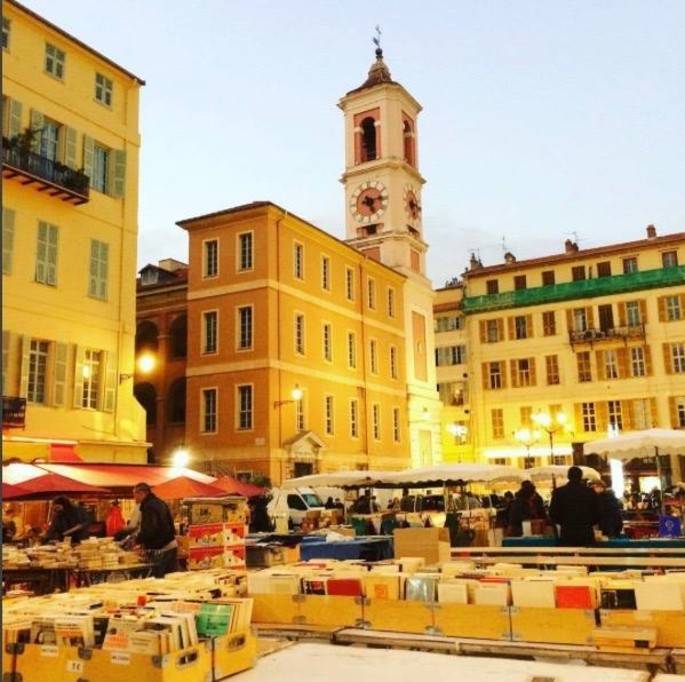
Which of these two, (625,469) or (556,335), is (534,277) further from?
(625,469)

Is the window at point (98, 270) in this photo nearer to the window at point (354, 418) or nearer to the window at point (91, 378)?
the window at point (91, 378)

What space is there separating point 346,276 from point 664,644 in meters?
31.4

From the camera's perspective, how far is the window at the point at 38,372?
19.8 metres

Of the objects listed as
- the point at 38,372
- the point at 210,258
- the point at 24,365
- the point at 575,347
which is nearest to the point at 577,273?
the point at 575,347

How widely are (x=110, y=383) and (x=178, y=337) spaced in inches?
494

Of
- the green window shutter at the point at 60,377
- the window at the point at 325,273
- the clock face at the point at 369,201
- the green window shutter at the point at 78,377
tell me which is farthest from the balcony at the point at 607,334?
the green window shutter at the point at 60,377

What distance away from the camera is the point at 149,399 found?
3462 cm

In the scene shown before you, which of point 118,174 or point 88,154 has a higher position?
point 88,154

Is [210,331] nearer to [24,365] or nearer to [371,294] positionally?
[371,294]

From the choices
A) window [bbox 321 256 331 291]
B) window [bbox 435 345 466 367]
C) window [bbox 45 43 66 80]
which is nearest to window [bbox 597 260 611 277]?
window [bbox 435 345 466 367]

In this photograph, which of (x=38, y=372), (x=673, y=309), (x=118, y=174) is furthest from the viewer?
(x=673, y=309)

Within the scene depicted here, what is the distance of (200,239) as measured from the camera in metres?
33.1

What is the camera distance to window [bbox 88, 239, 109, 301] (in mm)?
22016

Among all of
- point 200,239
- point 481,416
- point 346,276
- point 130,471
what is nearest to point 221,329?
point 200,239
